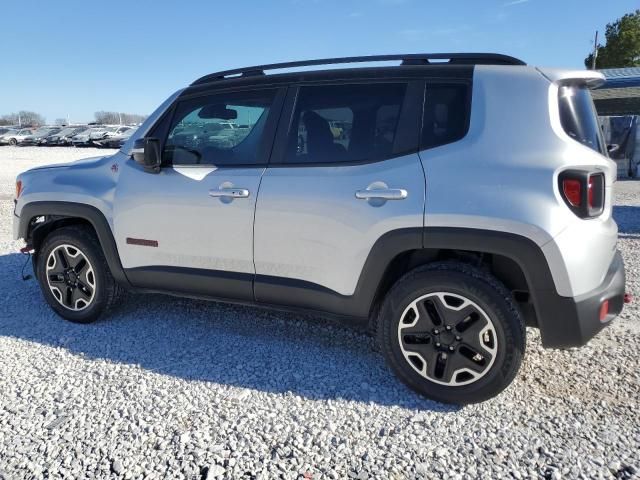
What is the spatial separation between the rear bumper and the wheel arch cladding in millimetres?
2933

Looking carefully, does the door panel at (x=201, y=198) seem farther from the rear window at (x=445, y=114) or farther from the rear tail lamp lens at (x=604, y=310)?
the rear tail lamp lens at (x=604, y=310)

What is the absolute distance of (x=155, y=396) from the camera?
2900 millimetres

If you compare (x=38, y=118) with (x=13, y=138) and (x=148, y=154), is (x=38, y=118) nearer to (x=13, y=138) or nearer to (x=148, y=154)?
(x=13, y=138)

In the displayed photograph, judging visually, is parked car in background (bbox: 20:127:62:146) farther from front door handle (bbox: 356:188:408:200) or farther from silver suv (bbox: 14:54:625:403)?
front door handle (bbox: 356:188:408:200)

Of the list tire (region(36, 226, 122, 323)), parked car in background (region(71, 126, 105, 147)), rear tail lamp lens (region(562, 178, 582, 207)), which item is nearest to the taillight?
rear tail lamp lens (region(562, 178, 582, 207))

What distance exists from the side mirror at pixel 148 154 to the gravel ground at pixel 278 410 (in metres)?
1.28

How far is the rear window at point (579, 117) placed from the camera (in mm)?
2578

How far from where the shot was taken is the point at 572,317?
253 cm

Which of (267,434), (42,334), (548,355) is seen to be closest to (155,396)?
(267,434)

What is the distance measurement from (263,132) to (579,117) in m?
1.87

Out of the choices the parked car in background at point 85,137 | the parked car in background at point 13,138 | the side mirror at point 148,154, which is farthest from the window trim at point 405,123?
the parked car in background at point 13,138

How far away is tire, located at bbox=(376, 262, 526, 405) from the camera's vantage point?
2.64m

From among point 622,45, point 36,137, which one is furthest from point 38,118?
point 622,45

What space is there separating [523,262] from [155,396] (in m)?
2.20
